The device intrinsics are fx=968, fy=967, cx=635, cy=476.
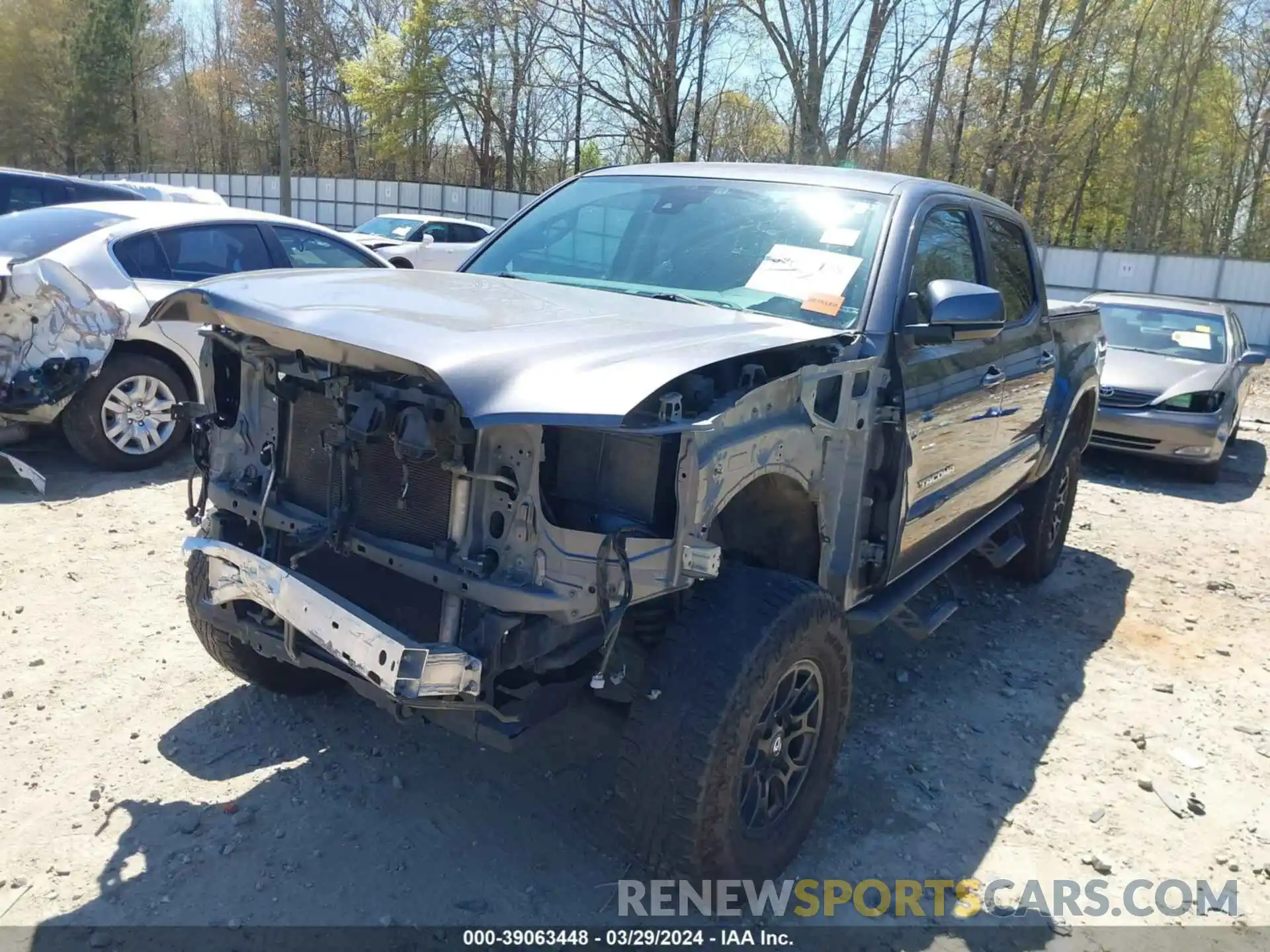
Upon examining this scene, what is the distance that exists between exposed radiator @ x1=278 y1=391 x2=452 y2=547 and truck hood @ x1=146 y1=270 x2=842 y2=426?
0.98ft

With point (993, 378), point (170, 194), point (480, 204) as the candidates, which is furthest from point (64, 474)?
point (480, 204)

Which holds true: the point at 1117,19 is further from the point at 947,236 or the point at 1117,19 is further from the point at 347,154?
the point at 347,154

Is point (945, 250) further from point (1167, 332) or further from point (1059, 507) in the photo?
point (1167, 332)

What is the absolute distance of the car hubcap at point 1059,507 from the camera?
18.2ft

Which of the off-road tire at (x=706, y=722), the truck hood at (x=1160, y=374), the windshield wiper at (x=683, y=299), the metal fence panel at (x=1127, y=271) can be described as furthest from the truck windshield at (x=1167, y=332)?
the metal fence panel at (x=1127, y=271)

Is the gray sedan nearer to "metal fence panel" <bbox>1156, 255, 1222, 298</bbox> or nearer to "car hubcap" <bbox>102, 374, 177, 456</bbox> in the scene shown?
"car hubcap" <bbox>102, 374, 177, 456</bbox>

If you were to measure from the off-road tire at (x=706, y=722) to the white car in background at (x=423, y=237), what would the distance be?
11.8 m

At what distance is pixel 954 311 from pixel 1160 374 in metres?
6.83

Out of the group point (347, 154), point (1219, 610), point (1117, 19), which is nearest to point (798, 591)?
point (1219, 610)

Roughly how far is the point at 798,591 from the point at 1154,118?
3160 cm

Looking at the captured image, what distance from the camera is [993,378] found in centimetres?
408

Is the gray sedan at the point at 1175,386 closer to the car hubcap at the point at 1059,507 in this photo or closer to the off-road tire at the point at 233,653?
the car hubcap at the point at 1059,507

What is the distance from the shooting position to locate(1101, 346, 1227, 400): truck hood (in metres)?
8.62

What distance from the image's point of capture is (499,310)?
2787mm
